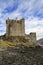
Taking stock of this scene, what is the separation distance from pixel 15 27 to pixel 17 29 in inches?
59.9

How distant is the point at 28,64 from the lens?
23766 mm

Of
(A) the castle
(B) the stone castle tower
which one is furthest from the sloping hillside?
(B) the stone castle tower

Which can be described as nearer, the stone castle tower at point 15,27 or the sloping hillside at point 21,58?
the sloping hillside at point 21,58

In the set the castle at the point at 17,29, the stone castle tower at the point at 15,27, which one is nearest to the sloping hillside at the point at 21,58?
the castle at the point at 17,29

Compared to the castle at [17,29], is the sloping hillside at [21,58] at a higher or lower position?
lower

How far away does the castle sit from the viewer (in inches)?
→ 3442

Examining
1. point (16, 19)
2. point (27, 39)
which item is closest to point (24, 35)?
point (27, 39)

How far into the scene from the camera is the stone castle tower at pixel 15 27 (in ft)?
287

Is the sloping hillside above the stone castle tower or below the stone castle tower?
below

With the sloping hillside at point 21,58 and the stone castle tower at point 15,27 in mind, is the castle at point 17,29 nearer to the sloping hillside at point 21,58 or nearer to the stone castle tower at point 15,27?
the stone castle tower at point 15,27

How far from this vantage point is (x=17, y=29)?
292ft

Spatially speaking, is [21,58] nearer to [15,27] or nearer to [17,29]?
[15,27]

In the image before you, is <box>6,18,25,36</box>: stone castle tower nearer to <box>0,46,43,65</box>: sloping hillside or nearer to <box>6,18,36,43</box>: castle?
<box>6,18,36,43</box>: castle

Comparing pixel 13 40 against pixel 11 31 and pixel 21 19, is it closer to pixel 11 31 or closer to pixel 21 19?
pixel 11 31
